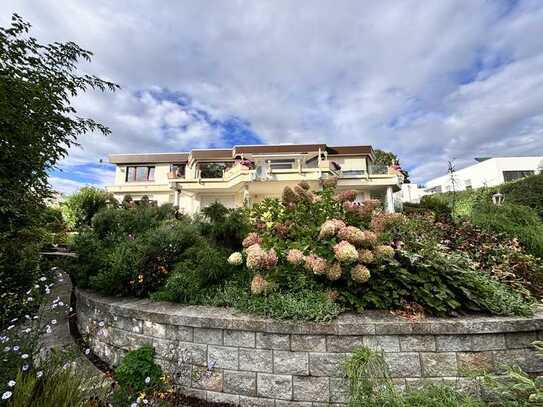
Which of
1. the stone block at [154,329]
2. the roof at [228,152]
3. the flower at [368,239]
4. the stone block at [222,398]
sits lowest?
the stone block at [222,398]

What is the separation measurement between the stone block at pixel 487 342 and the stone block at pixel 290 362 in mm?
1397

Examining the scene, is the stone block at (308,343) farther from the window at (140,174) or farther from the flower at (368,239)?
the window at (140,174)

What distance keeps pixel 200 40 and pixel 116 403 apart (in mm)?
5912

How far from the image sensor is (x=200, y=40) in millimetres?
5172

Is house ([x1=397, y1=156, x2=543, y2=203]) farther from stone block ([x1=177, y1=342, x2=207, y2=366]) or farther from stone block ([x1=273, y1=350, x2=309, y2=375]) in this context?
stone block ([x1=177, y1=342, x2=207, y2=366])

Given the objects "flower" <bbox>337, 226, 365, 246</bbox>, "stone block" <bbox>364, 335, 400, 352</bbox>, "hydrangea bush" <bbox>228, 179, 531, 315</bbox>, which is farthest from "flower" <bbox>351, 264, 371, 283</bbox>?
"stone block" <bbox>364, 335, 400, 352</bbox>

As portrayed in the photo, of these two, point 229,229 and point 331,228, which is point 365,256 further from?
point 229,229

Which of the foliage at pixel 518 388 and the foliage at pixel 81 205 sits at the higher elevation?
the foliage at pixel 81 205

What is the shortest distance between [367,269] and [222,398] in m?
1.77

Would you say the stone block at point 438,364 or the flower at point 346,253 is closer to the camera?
the stone block at point 438,364

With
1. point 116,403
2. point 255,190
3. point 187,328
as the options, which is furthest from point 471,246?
point 255,190

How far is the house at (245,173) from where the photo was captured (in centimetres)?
1571

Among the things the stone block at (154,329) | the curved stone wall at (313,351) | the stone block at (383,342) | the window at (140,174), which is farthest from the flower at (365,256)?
the window at (140,174)

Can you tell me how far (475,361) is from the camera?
2.05 m
